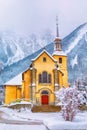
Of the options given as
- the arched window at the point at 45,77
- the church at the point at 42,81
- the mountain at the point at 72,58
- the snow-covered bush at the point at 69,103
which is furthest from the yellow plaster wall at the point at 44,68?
the snow-covered bush at the point at 69,103

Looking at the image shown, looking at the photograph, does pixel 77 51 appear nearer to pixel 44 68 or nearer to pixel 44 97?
pixel 44 68

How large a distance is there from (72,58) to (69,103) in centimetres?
7655

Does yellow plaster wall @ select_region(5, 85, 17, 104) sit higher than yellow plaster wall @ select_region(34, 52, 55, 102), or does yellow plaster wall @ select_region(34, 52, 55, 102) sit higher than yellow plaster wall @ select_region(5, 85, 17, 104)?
yellow plaster wall @ select_region(34, 52, 55, 102)

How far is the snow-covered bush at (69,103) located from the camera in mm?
14578

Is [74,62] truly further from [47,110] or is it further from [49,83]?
[47,110]

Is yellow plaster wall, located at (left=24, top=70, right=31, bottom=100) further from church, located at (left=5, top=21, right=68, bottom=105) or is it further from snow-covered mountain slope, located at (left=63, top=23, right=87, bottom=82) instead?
snow-covered mountain slope, located at (left=63, top=23, right=87, bottom=82)

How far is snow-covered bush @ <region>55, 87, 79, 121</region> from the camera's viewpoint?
1458 centimetres

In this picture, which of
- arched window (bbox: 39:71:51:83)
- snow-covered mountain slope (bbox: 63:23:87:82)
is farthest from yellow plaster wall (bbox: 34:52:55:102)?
snow-covered mountain slope (bbox: 63:23:87:82)

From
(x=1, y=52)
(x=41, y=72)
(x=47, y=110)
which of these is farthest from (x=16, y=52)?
(x=47, y=110)

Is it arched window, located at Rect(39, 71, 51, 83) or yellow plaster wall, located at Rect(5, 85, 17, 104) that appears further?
yellow plaster wall, located at Rect(5, 85, 17, 104)

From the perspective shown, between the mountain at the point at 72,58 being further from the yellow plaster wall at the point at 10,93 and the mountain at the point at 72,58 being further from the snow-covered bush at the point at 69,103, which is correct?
the snow-covered bush at the point at 69,103

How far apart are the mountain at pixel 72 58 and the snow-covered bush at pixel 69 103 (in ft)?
179

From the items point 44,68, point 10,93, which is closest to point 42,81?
point 44,68

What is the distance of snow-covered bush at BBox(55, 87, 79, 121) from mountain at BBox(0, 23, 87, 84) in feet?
179
